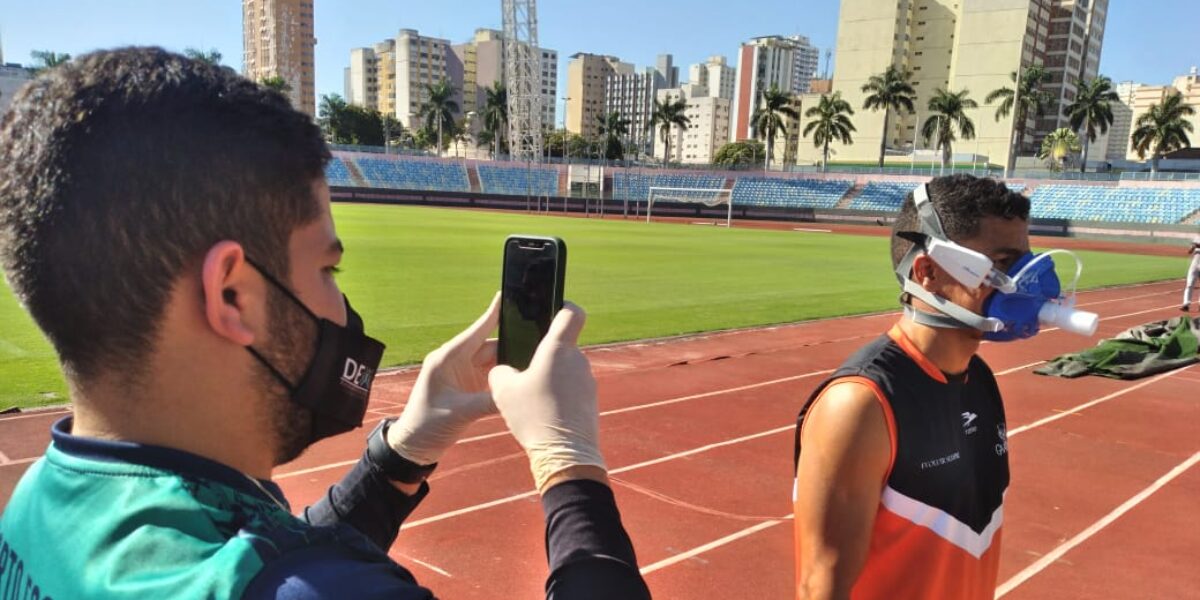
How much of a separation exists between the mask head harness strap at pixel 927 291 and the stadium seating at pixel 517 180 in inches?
3075

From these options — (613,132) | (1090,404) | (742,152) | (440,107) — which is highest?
(440,107)

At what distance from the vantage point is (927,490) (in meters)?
2.47

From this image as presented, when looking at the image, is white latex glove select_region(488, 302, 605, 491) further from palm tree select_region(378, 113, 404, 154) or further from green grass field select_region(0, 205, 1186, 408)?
palm tree select_region(378, 113, 404, 154)

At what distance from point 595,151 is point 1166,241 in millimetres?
73906

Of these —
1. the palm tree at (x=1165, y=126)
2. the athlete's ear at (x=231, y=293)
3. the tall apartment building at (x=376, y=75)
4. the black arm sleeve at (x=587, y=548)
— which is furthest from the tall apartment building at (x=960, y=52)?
the athlete's ear at (x=231, y=293)

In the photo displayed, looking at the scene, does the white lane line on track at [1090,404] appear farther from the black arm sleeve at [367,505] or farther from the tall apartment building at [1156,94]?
the tall apartment building at [1156,94]

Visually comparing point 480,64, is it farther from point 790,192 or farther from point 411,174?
point 790,192

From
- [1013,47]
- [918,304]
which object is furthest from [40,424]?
[1013,47]

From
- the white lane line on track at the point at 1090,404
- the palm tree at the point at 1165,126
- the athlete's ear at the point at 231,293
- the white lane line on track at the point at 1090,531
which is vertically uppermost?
the palm tree at the point at 1165,126

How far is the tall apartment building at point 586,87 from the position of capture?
159 m

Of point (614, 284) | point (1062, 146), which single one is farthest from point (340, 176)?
point (1062, 146)

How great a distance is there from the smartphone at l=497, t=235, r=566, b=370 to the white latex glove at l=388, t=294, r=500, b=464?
0.20 feet

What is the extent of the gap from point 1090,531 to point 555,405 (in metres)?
5.98

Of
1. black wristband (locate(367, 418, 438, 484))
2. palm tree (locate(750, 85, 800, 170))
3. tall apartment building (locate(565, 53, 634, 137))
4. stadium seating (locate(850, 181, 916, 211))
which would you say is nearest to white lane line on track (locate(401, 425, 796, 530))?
black wristband (locate(367, 418, 438, 484))
